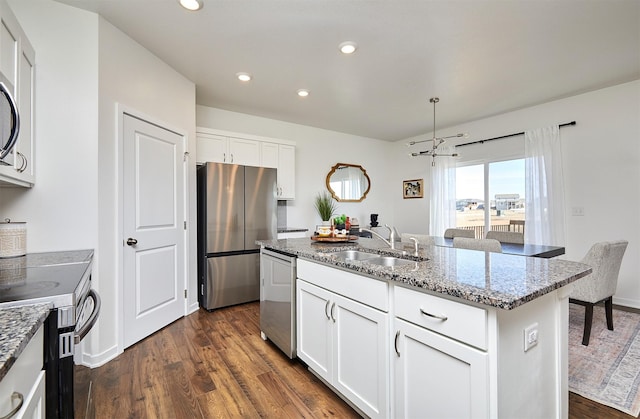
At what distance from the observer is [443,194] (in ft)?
16.3

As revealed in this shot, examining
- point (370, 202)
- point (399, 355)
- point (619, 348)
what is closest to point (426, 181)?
point (370, 202)

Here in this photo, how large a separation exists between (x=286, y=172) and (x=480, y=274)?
3.38 m

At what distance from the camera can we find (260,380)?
1931mm

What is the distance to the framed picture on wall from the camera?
548 cm

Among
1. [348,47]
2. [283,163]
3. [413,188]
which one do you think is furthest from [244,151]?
[413,188]

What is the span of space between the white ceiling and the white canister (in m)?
1.59

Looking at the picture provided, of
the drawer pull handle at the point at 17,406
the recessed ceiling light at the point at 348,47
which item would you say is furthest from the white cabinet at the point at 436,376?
the recessed ceiling light at the point at 348,47

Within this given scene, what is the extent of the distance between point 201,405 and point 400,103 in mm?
3839

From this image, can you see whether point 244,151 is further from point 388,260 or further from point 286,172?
point 388,260

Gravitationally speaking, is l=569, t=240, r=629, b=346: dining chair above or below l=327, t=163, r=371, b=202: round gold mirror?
below

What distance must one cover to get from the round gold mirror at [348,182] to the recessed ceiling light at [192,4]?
332 cm

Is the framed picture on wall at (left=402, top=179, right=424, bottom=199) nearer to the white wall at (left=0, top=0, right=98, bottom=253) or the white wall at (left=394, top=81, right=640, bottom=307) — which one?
the white wall at (left=394, top=81, right=640, bottom=307)

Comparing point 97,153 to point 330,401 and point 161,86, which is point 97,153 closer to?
point 161,86

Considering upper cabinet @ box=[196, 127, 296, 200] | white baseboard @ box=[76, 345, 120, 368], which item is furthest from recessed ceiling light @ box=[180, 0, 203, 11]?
white baseboard @ box=[76, 345, 120, 368]
